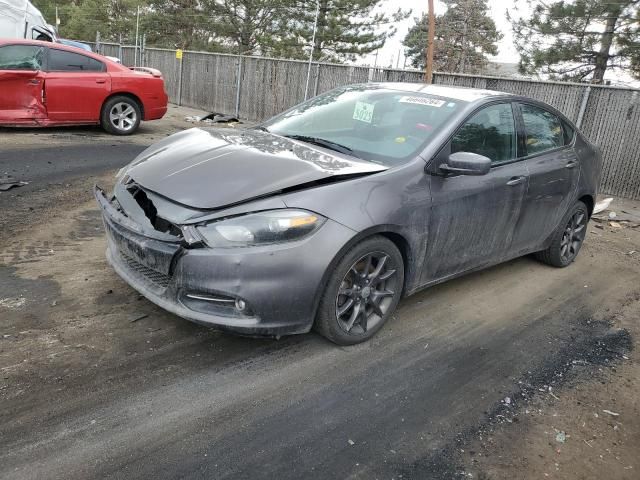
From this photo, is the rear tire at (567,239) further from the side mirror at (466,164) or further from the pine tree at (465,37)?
the pine tree at (465,37)

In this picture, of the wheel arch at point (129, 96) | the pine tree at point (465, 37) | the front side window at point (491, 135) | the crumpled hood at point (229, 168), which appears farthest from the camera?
the pine tree at point (465, 37)

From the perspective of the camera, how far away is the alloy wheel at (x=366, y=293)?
331cm

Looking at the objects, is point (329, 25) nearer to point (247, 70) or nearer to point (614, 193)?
point (247, 70)

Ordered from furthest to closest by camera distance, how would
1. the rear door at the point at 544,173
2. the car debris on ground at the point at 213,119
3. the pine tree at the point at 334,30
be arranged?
the pine tree at the point at 334,30 → the car debris on ground at the point at 213,119 → the rear door at the point at 544,173

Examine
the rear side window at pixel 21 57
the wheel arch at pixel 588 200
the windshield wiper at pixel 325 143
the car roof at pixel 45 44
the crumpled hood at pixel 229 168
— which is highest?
the car roof at pixel 45 44

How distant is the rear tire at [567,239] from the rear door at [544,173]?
183mm

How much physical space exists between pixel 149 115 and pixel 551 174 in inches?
332

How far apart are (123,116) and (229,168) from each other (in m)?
A: 8.33

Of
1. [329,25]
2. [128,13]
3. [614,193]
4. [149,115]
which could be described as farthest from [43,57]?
[128,13]

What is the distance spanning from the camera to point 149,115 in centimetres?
1088

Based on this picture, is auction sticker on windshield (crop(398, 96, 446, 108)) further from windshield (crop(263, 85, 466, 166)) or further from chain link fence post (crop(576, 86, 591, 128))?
chain link fence post (crop(576, 86, 591, 128))

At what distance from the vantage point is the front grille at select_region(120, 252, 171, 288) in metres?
3.10

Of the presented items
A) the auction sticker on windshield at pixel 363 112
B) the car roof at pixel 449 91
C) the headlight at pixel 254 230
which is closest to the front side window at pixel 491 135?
the car roof at pixel 449 91

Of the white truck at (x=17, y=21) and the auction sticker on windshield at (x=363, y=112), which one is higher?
the white truck at (x=17, y=21)
